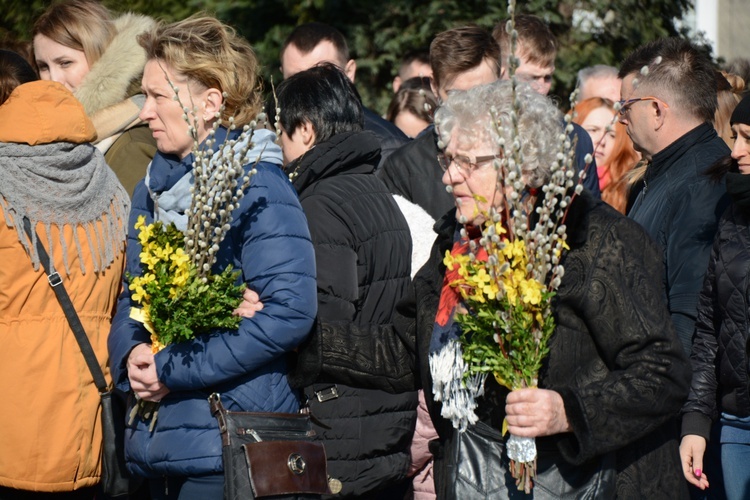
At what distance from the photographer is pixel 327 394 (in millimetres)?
3980

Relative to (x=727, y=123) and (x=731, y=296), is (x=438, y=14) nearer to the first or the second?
(x=727, y=123)

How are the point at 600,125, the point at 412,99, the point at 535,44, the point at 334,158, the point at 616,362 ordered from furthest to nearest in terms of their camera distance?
the point at 412,99, the point at 600,125, the point at 535,44, the point at 334,158, the point at 616,362

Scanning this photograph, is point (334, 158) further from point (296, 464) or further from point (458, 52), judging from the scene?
point (458, 52)

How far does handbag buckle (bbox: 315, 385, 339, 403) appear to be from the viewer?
13.1 ft

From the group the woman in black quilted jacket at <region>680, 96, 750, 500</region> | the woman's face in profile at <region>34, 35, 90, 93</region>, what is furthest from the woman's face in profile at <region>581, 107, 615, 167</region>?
the woman's face in profile at <region>34, 35, 90, 93</region>

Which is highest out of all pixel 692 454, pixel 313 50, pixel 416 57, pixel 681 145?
pixel 313 50

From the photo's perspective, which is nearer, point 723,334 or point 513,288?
point 513,288

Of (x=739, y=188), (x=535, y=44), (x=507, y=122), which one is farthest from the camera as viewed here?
(x=535, y=44)

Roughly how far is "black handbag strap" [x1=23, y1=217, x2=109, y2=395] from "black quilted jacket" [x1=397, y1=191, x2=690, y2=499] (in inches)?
66.8

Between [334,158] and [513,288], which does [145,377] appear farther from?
[513,288]

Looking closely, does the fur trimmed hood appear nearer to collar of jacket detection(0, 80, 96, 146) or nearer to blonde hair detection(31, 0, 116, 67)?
blonde hair detection(31, 0, 116, 67)

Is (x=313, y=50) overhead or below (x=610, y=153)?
overhead

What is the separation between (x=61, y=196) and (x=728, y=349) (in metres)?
2.63

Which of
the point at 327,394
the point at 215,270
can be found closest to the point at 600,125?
the point at 327,394
